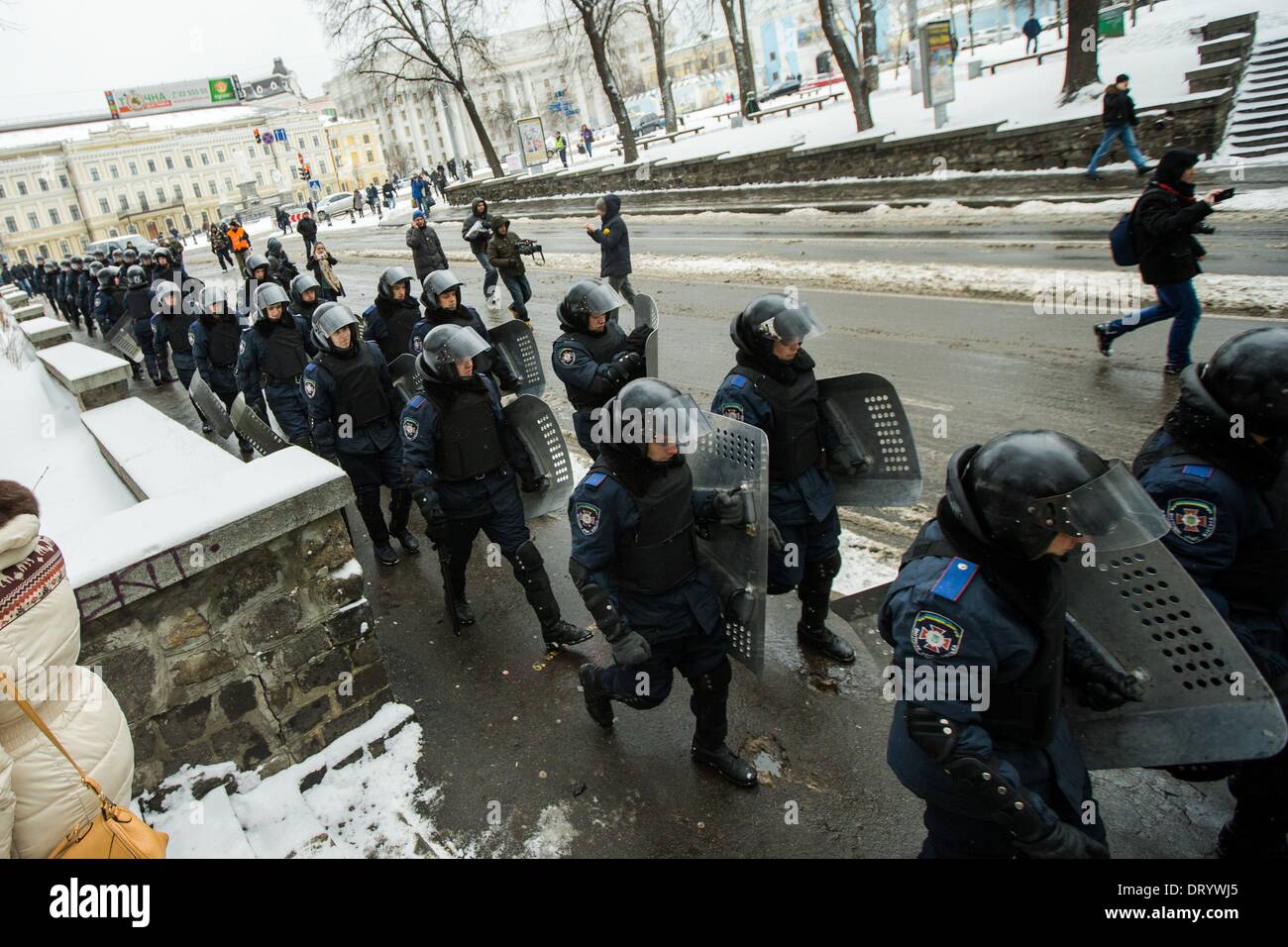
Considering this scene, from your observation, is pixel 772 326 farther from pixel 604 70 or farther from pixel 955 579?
pixel 604 70

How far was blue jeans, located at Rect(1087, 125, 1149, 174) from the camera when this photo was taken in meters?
14.2

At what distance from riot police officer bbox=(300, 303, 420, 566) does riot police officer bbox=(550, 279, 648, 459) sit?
1.52 metres

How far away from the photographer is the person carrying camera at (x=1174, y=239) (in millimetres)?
6656

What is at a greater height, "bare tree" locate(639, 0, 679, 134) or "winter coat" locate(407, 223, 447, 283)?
"bare tree" locate(639, 0, 679, 134)

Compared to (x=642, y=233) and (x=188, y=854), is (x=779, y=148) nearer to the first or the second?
(x=642, y=233)

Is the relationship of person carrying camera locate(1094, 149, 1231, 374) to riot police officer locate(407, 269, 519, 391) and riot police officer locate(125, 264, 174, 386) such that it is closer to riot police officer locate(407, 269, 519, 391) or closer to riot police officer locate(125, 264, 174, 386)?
riot police officer locate(407, 269, 519, 391)

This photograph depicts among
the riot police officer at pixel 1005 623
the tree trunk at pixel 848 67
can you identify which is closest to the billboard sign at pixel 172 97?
the tree trunk at pixel 848 67

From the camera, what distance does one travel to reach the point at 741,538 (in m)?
3.49

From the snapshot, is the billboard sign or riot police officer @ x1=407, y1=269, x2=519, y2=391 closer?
riot police officer @ x1=407, y1=269, x2=519, y2=391

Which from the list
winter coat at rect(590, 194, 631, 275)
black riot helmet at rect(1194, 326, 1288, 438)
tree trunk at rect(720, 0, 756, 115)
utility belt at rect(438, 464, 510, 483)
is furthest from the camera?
tree trunk at rect(720, 0, 756, 115)

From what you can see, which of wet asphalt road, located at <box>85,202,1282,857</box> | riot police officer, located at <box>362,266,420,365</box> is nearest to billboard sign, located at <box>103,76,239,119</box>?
riot police officer, located at <box>362,266,420,365</box>

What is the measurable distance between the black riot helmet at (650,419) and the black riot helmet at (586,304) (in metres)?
2.54
